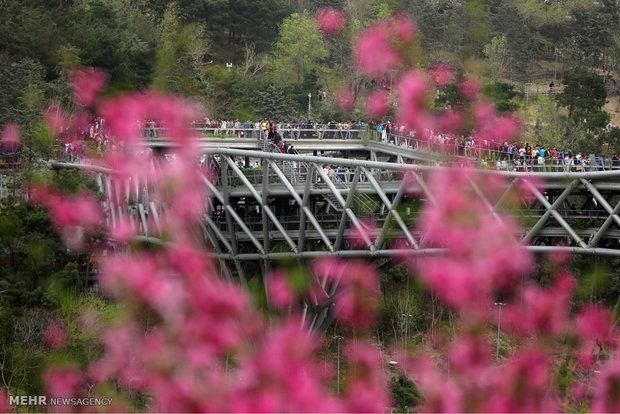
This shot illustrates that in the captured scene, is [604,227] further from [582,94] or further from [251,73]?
[251,73]

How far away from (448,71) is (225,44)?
1900 cm

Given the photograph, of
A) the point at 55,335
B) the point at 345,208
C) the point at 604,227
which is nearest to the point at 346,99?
the point at 55,335

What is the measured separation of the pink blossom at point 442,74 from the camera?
259ft

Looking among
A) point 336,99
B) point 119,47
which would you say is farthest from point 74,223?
point 336,99

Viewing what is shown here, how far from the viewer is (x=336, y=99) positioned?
281ft

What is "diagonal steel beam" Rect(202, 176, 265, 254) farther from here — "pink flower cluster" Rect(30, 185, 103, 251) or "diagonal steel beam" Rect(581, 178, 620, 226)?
"diagonal steel beam" Rect(581, 178, 620, 226)

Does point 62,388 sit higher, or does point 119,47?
point 119,47

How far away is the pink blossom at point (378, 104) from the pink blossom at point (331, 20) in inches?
319

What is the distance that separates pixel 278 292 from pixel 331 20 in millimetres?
56227

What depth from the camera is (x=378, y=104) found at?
81.1 metres

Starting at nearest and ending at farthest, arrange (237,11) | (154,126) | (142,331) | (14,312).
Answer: (14,312)
(142,331)
(154,126)
(237,11)

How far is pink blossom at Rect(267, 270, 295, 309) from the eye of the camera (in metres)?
42.7

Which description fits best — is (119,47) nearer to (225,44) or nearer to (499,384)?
(225,44)

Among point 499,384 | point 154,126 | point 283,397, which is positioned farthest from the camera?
point 154,126
